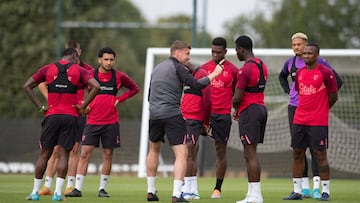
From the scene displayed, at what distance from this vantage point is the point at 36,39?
43.5m

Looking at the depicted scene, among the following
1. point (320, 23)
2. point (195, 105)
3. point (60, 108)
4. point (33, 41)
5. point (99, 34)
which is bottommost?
point (60, 108)

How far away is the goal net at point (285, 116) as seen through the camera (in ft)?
75.0

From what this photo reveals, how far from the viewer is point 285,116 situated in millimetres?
24266

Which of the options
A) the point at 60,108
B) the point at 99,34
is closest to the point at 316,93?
the point at 60,108

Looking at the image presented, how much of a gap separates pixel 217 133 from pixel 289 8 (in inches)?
1527

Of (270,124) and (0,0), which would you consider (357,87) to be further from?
(0,0)

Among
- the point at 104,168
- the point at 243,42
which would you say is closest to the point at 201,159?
the point at 104,168

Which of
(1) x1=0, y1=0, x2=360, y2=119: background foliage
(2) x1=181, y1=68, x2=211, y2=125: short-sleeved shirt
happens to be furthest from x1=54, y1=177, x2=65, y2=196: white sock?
(1) x1=0, y1=0, x2=360, y2=119: background foliage

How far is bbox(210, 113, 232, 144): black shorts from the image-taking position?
1533 cm

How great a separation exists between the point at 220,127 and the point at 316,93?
179 cm

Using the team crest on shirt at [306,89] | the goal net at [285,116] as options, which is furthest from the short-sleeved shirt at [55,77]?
the goal net at [285,116]

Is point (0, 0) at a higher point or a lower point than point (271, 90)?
higher

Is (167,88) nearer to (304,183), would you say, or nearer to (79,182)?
(79,182)

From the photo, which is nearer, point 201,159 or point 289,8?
point 201,159
